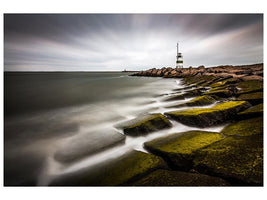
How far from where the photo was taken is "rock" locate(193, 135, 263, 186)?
159 cm

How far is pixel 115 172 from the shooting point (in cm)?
197

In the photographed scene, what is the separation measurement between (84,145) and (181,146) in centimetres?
236

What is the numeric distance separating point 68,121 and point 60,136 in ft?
4.35

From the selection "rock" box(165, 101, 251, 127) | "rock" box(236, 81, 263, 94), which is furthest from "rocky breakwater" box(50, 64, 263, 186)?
"rock" box(236, 81, 263, 94)

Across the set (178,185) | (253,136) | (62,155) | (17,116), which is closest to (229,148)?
(253,136)

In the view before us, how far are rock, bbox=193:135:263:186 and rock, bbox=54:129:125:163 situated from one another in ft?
6.10

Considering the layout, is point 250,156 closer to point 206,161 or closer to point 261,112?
point 206,161

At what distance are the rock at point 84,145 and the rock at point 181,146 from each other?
0.94 meters

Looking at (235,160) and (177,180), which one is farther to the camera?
(235,160)

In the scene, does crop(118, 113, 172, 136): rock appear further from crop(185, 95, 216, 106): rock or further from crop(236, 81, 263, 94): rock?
crop(236, 81, 263, 94): rock

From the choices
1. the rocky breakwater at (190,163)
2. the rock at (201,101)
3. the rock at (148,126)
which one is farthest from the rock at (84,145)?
the rock at (201,101)

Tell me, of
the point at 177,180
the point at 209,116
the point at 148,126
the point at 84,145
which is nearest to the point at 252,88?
the point at 209,116

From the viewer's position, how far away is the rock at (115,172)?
6.02 feet

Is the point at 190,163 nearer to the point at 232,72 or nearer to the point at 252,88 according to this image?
the point at 252,88
